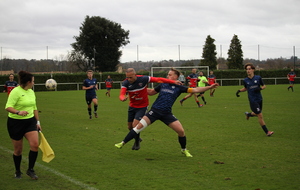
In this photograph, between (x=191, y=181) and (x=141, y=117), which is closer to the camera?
(x=191, y=181)

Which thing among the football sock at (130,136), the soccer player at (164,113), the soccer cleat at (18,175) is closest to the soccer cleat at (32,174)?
the soccer cleat at (18,175)

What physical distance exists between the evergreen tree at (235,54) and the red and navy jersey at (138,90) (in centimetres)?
5527

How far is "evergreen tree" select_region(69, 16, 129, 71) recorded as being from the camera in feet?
209

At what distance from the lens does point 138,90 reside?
920 cm

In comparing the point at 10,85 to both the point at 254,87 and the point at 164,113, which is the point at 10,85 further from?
the point at 164,113

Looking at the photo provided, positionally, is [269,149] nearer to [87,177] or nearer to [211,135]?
[211,135]

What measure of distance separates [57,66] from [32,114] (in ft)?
175

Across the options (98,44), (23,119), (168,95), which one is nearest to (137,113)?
(168,95)

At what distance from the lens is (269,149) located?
9281mm

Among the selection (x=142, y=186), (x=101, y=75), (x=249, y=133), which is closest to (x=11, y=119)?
(x=142, y=186)

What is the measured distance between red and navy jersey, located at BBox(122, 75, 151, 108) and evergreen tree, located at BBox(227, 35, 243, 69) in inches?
2176

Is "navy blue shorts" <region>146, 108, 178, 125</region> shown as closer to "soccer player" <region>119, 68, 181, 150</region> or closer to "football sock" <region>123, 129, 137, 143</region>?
"football sock" <region>123, 129, 137, 143</region>

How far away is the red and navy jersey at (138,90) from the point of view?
9.13m

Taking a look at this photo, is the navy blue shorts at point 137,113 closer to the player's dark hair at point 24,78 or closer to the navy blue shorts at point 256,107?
the player's dark hair at point 24,78
